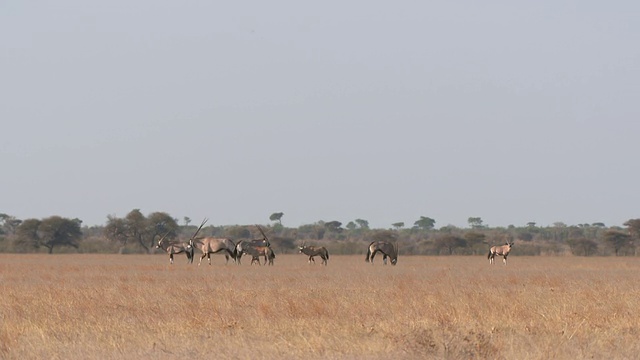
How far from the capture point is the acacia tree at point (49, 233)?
79.5 meters

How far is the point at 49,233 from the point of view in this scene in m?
80.1

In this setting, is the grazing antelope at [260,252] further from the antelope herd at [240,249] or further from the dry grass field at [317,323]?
the dry grass field at [317,323]

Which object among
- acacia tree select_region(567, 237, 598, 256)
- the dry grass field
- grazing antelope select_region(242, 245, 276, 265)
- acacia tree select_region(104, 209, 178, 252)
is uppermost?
acacia tree select_region(104, 209, 178, 252)

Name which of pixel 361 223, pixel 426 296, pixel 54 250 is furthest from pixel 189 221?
pixel 426 296

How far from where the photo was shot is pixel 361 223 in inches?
6841

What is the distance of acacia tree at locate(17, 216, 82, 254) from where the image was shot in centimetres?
7950

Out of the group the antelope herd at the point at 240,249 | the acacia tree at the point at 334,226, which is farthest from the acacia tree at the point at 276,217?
the antelope herd at the point at 240,249

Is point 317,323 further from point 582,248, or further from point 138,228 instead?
point 138,228

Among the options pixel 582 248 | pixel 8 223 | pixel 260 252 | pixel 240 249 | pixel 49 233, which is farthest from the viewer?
pixel 8 223

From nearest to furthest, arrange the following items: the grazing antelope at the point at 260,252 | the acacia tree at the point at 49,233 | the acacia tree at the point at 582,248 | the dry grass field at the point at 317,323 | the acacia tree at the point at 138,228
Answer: the dry grass field at the point at 317,323 → the grazing antelope at the point at 260,252 → the acacia tree at the point at 582,248 → the acacia tree at the point at 49,233 → the acacia tree at the point at 138,228

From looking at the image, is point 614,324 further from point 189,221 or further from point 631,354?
point 189,221

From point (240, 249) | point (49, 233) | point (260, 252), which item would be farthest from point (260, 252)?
point (49, 233)

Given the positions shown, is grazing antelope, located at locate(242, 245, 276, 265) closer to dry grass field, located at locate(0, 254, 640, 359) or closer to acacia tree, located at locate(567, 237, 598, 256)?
dry grass field, located at locate(0, 254, 640, 359)

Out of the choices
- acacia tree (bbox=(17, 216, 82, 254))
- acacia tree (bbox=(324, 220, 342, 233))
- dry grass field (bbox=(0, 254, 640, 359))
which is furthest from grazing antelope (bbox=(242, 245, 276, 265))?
acacia tree (bbox=(324, 220, 342, 233))
